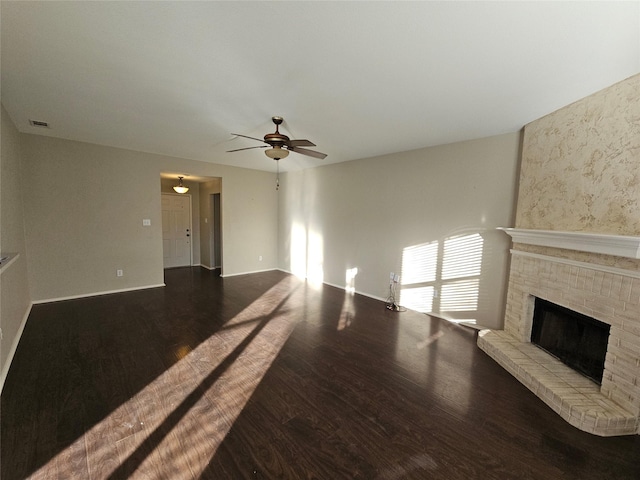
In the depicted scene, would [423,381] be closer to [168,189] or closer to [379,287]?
[379,287]

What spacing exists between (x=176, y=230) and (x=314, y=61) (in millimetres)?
6789

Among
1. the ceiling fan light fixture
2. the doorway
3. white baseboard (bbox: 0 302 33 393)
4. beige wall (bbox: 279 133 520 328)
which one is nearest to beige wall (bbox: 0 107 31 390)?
white baseboard (bbox: 0 302 33 393)

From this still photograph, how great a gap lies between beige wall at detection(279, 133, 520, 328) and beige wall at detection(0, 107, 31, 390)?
15.4 ft

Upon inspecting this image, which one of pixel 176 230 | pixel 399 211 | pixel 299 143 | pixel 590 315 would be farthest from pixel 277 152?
pixel 176 230

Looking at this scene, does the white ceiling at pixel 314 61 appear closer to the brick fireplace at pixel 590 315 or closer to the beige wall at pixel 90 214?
the beige wall at pixel 90 214

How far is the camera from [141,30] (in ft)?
5.79

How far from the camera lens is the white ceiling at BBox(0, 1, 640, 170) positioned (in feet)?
5.19

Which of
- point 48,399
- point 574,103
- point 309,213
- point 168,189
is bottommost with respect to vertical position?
point 48,399

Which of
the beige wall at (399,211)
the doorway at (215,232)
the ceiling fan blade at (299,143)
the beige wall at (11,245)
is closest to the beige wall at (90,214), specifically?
the beige wall at (11,245)

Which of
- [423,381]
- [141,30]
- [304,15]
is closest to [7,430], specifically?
[141,30]

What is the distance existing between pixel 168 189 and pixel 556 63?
25.9 feet

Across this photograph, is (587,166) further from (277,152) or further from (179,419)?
(179,419)

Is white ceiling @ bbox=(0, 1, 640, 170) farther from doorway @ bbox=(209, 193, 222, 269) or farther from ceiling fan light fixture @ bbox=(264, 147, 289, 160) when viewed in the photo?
doorway @ bbox=(209, 193, 222, 269)

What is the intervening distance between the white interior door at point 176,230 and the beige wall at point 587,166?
7695 mm
